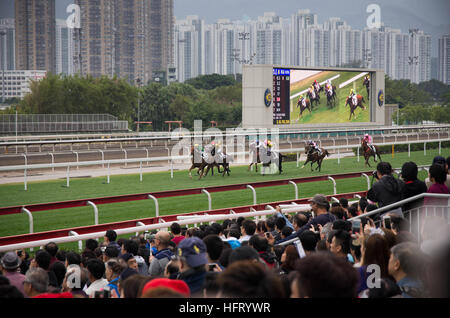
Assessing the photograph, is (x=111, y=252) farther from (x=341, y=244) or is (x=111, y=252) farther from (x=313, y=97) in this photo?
(x=313, y=97)

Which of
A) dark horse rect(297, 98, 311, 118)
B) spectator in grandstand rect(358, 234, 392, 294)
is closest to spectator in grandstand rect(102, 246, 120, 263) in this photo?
spectator in grandstand rect(358, 234, 392, 294)

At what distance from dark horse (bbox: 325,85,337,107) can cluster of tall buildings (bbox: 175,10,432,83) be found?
6617cm

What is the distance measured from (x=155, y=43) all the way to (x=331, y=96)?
11307 centimetres

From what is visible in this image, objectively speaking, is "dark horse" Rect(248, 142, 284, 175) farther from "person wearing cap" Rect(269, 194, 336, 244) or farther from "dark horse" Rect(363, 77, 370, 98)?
"dark horse" Rect(363, 77, 370, 98)

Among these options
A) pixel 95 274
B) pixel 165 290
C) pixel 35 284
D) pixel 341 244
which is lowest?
pixel 95 274

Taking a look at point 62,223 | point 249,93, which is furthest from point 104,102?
point 62,223

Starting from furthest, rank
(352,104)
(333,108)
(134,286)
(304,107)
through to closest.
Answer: (352,104) → (333,108) → (304,107) → (134,286)

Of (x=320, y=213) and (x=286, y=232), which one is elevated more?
(x=320, y=213)

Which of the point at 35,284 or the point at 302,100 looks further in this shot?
the point at 302,100

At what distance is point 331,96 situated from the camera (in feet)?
74.5

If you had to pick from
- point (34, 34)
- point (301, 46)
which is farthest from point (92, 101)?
point (301, 46)

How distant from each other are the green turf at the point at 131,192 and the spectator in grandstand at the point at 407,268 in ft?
21.9

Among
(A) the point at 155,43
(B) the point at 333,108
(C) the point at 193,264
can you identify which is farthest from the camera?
(A) the point at 155,43

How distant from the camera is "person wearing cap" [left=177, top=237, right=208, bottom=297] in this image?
3020 mm
